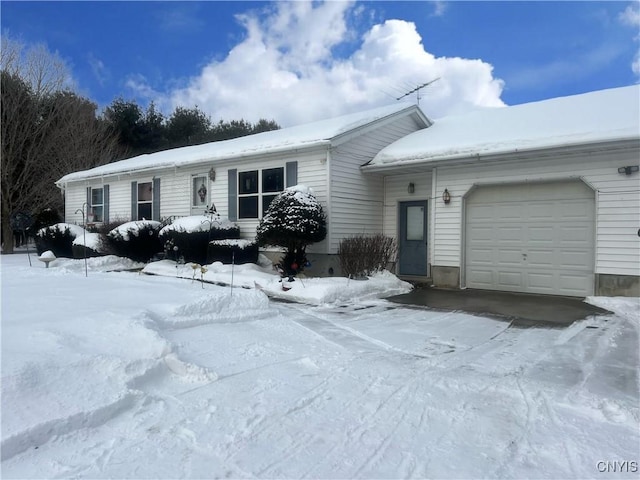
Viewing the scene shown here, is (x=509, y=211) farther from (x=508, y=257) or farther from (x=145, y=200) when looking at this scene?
(x=145, y=200)

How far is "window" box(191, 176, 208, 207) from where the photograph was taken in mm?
14150

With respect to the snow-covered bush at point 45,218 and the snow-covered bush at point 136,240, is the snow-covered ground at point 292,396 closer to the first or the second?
the snow-covered bush at point 136,240

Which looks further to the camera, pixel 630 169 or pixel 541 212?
pixel 541 212

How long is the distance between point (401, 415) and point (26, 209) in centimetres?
2159

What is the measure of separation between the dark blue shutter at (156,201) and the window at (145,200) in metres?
0.29

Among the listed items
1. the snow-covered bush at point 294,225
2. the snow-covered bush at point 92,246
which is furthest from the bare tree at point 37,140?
the snow-covered bush at point 294,225

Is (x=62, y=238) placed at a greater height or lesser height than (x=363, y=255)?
greater

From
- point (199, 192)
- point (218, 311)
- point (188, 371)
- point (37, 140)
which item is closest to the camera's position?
point (188, 371)

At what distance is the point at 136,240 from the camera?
13305 millimetres

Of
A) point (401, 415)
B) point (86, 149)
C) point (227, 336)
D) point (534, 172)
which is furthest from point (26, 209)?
point (401, 415)

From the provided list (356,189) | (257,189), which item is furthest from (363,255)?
(257,189)

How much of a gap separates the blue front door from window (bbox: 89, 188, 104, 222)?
40.2 feet

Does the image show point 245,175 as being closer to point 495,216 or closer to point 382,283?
point 382,283

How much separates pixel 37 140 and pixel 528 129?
21024mm
